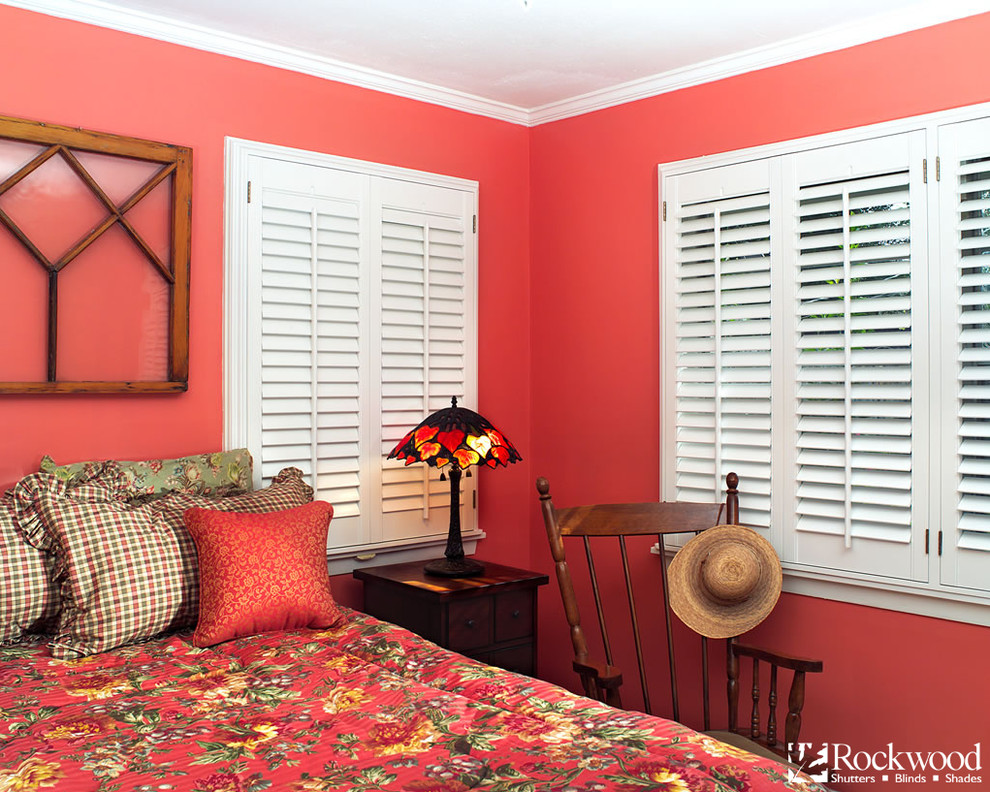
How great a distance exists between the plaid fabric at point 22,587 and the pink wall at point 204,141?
0.35 metres

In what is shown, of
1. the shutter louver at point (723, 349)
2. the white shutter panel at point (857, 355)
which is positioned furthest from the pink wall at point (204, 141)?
the white shutter panel at point (857, 355)

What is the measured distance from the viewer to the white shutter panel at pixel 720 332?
303cm

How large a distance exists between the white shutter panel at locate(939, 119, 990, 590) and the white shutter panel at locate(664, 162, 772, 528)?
1.84ft

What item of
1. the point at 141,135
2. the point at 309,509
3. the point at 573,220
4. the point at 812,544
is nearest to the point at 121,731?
the point at 309,509

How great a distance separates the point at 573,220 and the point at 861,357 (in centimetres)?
135

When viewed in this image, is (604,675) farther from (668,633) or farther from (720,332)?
(720,332)

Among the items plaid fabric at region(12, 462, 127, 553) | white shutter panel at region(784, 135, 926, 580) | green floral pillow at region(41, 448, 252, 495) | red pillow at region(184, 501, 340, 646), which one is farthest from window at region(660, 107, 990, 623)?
plaid fabric at region(12, 462, 127, 553)

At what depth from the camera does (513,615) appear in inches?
122

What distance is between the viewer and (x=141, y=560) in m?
2.33

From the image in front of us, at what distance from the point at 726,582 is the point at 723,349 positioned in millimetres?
843

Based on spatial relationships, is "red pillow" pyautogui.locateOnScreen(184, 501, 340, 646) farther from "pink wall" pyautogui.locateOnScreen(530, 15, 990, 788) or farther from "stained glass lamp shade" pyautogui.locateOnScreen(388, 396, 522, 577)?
"pink wall" pyautogui.locateOnScreen(530, 15, 990, 788)

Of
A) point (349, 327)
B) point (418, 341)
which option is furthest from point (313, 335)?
point (418, 341)

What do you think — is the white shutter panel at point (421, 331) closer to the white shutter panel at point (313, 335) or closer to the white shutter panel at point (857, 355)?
the white shutter panel at point (313, 335)

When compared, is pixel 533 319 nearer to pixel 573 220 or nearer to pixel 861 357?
pixel 573 220
